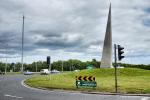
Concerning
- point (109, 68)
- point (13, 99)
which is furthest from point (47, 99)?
point (109, 68)

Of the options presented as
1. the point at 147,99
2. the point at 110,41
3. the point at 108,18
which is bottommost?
the point at 147,99

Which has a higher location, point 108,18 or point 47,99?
point 108,18

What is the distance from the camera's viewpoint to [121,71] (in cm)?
6862

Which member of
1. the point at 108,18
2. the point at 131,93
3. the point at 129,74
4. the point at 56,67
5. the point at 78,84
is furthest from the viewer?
the point at 56,67

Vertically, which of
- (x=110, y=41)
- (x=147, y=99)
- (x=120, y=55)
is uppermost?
(x=110, y=41)

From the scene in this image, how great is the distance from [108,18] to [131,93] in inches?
1706

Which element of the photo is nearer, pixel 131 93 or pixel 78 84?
pixel 131 93

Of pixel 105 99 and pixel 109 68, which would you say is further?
pixel 109 68

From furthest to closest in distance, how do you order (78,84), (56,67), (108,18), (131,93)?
(56,67) → (108,18) → (78,84) → (131,93)

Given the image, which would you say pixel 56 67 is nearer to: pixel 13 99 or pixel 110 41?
pixel 110 41

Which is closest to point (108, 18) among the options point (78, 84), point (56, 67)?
point (78, 84)

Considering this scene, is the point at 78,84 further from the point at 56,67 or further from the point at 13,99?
the point at 56,67

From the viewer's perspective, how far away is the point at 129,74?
65875 millimetres

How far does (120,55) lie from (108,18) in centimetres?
4093
